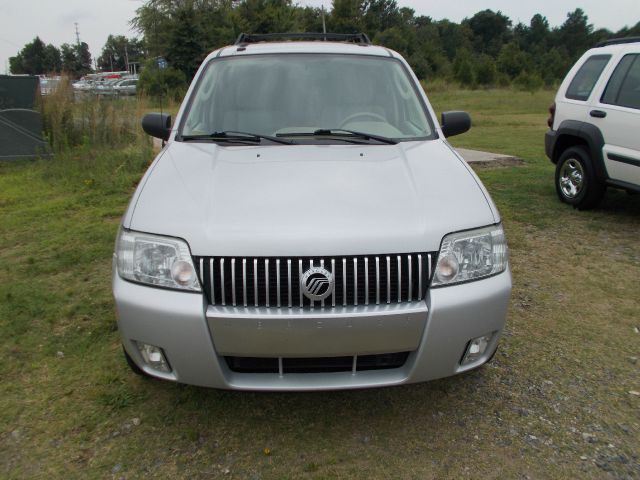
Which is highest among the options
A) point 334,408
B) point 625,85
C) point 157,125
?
point 625,85

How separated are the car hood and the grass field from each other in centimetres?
94

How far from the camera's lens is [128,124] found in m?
9.37

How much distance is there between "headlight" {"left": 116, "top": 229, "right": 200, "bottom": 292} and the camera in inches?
89.8

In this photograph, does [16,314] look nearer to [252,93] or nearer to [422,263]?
[252,93]

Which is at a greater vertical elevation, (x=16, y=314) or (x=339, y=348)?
(x=339, y=348)

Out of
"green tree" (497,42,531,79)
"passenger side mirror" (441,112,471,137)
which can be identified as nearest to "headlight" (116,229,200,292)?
"passenger side mirror" (441,112,471,137)

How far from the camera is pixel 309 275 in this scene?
2199 millimetres

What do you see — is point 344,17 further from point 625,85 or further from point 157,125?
point 157,125

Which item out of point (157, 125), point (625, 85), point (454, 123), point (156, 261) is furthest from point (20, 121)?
point (625, 85)

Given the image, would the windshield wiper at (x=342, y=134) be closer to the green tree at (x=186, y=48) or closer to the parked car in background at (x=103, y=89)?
the parked car in background at (x=103, y=89)

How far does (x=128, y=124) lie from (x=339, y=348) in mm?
8234

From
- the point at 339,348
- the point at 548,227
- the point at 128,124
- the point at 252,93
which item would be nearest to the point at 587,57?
the point at 548,227

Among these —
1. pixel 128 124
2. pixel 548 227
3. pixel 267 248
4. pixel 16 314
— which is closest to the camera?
pixel 267 248

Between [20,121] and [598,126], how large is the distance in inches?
334
